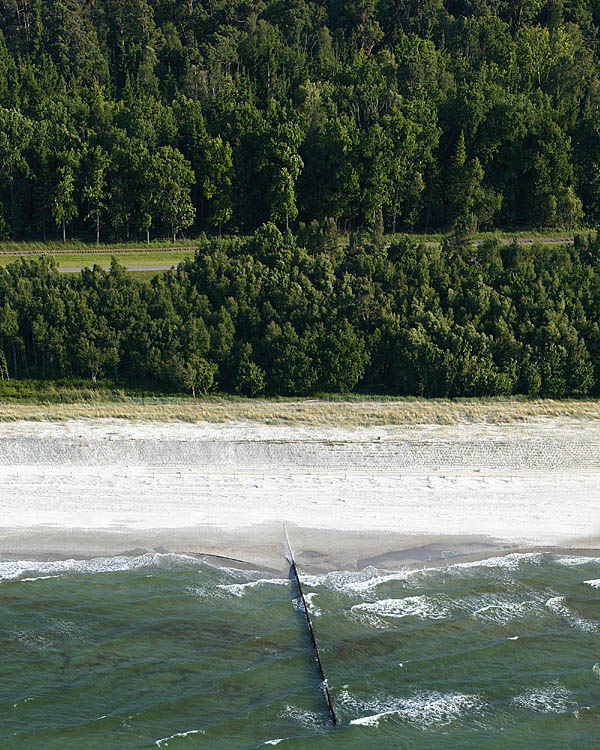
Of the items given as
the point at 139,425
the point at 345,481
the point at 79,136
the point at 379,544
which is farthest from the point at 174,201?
the point at 379,544

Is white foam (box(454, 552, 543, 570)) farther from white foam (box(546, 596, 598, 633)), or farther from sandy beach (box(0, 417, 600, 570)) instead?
white foam (box(546, 596, 598, 633))

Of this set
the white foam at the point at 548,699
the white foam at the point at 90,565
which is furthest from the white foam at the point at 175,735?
the white foam at the point at 548,699

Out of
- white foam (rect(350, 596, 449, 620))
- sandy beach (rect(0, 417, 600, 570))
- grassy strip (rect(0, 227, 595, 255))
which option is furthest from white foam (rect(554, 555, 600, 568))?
grassy strip (rect(0, 227, 595, 255))

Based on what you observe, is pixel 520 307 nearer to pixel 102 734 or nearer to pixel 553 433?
pixel 553 433

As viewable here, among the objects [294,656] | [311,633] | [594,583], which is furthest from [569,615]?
[294,656]

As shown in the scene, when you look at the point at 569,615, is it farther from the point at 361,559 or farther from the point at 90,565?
the point at 90,565

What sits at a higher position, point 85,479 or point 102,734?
point 85,479
